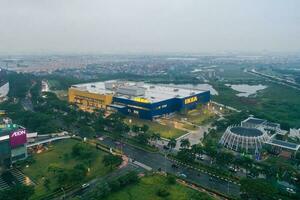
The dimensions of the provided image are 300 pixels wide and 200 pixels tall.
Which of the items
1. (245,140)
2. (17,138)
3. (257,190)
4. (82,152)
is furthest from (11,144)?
(245,140)

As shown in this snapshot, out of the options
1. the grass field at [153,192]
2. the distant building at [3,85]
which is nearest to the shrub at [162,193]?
the grass field at [153,192]

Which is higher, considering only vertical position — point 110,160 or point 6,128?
point 6,128

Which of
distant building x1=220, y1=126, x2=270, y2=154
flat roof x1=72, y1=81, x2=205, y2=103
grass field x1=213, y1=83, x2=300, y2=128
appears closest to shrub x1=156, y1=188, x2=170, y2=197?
distant building x1=220, y1=126, x2=270, y2=154

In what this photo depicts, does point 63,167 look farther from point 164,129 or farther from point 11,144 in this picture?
point 164,129

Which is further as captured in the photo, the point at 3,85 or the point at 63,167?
the point at 3,85

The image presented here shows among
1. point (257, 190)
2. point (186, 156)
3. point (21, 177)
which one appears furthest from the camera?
point (186, 156)

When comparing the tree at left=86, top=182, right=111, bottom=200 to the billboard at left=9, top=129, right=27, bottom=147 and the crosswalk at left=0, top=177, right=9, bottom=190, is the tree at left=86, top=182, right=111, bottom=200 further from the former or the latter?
the billboard at left=9, top=129, right=27, bottom=147
